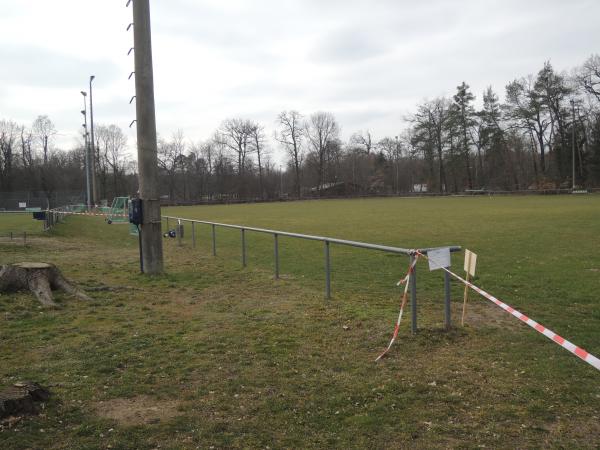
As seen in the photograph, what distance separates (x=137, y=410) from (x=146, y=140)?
24.1 ft

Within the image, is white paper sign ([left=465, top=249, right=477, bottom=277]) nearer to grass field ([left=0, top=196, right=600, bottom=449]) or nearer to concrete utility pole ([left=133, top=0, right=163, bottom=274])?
grass field ([left=0, top=196, right=600, bottom=449])

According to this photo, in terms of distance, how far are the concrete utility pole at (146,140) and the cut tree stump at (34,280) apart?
8.13 feet

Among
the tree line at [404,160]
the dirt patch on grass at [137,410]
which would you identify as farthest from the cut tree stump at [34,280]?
the tree line at [404,160]

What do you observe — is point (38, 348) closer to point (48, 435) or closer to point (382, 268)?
point (48, 435)

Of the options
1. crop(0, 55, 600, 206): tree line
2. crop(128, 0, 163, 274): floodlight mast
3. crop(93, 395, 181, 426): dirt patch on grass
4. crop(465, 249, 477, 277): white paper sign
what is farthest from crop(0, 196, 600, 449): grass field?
crop(0, 55, 600, 206): tree line

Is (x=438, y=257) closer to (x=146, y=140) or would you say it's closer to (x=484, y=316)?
(x=484, y=316)

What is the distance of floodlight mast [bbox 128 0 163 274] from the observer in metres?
9.86

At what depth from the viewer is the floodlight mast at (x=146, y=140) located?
9859mm

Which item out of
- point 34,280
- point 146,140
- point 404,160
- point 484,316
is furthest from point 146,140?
point 404,160

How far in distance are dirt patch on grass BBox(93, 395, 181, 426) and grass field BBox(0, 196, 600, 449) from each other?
0.05 ft

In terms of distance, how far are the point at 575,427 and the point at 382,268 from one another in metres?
7.55

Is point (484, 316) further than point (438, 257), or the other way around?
point (484, 316)

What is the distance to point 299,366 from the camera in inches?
176

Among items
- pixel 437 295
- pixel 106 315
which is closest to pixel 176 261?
pixel 106 315
